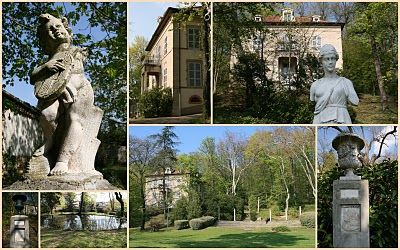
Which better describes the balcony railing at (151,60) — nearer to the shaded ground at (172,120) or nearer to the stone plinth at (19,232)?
the shaded ground at (172,120)

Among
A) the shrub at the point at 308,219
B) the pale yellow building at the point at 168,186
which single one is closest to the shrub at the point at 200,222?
the pale yellow building at the point at 168,186

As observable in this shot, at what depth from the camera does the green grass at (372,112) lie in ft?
21.6

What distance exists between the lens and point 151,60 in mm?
6172

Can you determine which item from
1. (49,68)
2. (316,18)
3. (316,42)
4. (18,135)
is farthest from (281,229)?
(18,135)

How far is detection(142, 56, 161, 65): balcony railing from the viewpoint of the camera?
614 centimetres

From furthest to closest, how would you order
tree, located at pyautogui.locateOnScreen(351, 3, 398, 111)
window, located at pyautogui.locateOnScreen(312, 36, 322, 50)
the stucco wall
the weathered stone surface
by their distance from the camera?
the stucco wall
tree, located at pyautogui.locateOnScreen(351, 3, 398, 111)
window, located at pyautogui.locateOnScreen(312, 36, 322, 50)
the weathered stone surface

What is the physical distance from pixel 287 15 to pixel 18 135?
16.2 feet

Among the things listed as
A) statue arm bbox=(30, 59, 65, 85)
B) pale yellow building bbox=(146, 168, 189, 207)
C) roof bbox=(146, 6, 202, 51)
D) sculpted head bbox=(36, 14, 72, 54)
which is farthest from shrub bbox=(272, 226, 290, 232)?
sculpted head bbox=(36, 14, 72, 54)

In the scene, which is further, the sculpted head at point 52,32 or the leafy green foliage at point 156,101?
the leafy green foliage at point 156,101

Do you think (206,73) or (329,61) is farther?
(206,73)

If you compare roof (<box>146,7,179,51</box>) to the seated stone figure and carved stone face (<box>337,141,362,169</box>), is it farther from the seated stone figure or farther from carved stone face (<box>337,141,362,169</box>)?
carved stone face (<box>337,141,362,169</box>)

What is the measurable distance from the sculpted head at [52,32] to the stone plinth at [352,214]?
358 centimetres

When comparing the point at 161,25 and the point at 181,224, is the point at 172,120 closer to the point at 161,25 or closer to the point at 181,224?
the point at 161,25

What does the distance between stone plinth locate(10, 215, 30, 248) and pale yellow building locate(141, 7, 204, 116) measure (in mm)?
2175
